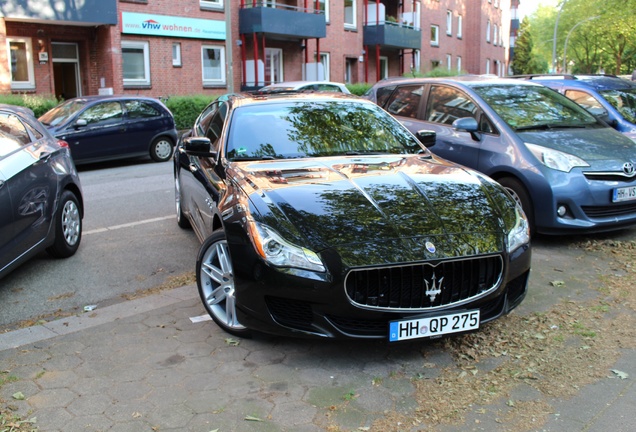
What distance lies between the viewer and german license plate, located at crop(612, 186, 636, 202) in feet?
20.9

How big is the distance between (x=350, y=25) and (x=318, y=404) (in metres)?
32.1

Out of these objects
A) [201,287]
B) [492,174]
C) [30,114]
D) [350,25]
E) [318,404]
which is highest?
[350,25]

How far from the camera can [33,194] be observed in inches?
222

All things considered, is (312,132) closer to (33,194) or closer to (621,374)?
(33,194)

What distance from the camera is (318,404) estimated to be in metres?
3.43

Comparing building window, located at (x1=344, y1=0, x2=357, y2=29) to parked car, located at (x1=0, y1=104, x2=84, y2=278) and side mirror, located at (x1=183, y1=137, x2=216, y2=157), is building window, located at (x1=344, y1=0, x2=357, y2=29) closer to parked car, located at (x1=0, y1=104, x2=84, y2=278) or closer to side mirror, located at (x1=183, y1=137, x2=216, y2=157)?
parked car, located at (x1=0, y1=104, x2=84, y2=278)

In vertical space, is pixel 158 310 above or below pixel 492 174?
below

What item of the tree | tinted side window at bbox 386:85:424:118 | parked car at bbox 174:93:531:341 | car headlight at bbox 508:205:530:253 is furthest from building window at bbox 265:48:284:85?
the tree

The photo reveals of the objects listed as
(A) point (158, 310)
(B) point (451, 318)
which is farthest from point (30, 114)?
(B) point (451, 318)

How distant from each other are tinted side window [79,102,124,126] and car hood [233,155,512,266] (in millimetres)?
9785

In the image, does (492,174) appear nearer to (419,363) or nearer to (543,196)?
(543,196)

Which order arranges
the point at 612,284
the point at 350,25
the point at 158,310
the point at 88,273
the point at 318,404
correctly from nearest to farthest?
the point at 318,404 → the point at 158,310 → the point at 612,284 → the point at 88,273 → the point at 350,25

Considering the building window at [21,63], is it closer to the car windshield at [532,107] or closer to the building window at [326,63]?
the building window at [326,63]

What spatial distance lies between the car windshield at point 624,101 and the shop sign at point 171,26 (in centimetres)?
1702
